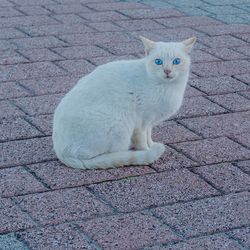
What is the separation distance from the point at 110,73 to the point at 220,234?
4.19 ft

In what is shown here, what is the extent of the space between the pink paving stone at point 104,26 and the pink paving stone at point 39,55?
2.96 ft

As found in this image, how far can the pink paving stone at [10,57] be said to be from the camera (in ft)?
20.7

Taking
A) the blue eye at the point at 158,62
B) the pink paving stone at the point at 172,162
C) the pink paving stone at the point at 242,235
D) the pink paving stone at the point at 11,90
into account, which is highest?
the blue eye at the point at 158,62

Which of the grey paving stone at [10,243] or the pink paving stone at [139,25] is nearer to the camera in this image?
the grey paving stone at [10,243]

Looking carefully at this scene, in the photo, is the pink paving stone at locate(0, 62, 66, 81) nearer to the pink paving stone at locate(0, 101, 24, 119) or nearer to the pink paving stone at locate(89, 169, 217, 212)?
the pink paving stone at locate(0, 101, 24, 119)

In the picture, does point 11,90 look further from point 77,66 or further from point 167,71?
point 167,71

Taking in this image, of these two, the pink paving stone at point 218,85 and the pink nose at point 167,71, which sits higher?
the pink nose at point 167,71

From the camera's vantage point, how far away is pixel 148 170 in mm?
4438

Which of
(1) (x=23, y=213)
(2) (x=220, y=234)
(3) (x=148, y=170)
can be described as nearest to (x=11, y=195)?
(1) (x=23, y=213)

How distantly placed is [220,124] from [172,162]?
0.80m

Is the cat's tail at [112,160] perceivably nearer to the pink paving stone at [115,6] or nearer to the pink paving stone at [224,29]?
the pink paving stone at [224,29]

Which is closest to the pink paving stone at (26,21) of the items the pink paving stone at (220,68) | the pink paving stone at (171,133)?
the pink paving stone at (220,68)

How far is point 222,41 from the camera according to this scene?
7215mm

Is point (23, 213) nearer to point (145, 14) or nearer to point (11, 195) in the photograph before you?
point (11, 195)
